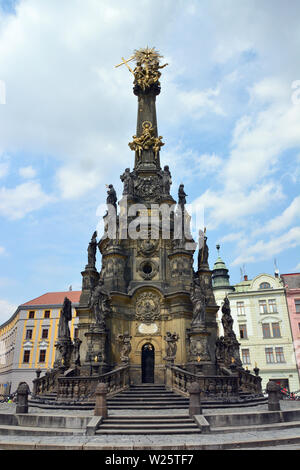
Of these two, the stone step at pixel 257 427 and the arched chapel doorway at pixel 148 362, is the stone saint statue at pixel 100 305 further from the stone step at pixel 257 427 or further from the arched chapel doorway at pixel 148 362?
the stone step at pixel 257 427

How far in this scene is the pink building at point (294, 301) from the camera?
39.5 meters

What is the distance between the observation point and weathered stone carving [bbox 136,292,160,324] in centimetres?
2164

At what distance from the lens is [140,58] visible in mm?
30688

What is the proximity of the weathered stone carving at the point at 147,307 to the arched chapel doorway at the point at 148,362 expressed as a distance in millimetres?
1565

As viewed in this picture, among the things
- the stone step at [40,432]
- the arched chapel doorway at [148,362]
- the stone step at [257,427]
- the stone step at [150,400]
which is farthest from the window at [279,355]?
the stone step at [40,432]

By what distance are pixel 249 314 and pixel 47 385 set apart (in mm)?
28791

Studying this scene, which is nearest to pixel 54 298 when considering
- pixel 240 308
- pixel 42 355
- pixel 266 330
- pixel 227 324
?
pixel 42 355

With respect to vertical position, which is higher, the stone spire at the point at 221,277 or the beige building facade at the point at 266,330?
the stone spire at the point at 221,277

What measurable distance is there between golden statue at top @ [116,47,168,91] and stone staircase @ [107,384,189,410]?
926 inches

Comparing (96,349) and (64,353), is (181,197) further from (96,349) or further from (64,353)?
(64,353)
